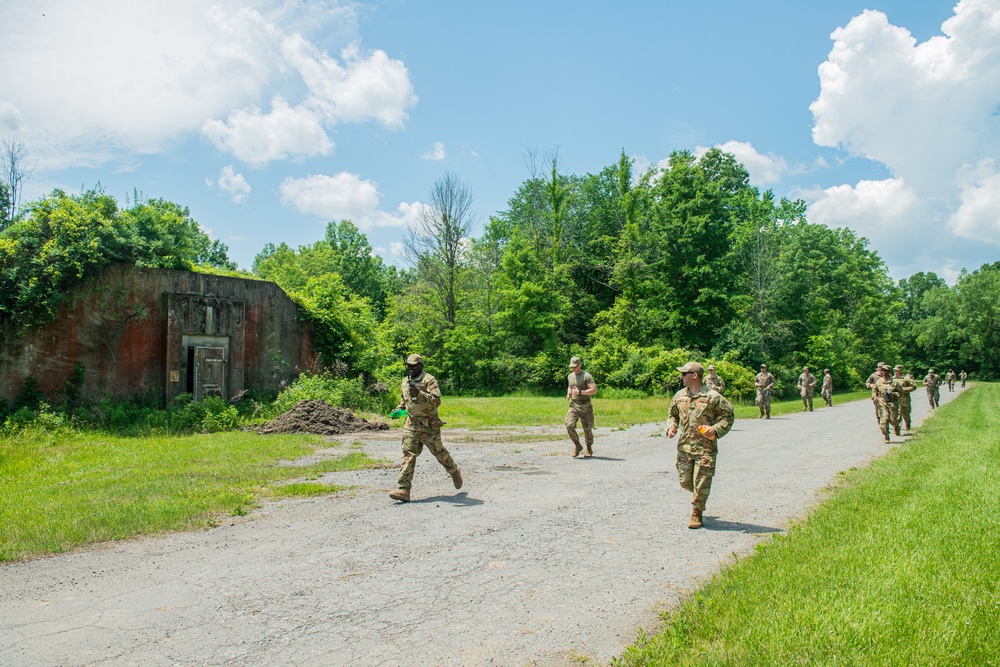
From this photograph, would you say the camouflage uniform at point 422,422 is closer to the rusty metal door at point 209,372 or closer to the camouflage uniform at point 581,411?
the camouflage uniform at point 581,411

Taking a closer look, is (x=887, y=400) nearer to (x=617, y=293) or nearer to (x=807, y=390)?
(x=807, y=390)

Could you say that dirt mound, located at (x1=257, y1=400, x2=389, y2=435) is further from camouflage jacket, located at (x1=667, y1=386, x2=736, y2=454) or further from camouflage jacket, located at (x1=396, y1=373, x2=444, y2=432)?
camouflage jacket, located at (x1=667, y1=386, x2=736, y2=454)

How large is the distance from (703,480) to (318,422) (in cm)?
1354

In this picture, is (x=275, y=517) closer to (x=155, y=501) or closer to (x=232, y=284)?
(x=155, y=501)

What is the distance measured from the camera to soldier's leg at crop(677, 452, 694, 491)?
7594mm

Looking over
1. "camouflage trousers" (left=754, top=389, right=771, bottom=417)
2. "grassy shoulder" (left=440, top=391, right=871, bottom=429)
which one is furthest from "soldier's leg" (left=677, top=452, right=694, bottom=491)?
"camouflage trousers" (left=754, top=389, right=771, bottom=417)

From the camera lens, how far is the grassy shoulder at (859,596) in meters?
3.92

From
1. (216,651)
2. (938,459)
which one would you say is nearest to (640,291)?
(938,459)

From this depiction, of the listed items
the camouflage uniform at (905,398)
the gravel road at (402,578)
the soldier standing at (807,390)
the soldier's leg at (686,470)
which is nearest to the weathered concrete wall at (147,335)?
the gravel road at (402,578)

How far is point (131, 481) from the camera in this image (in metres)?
10.2

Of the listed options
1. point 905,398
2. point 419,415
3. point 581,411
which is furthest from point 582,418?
point 905,398

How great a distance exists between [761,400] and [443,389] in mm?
26098

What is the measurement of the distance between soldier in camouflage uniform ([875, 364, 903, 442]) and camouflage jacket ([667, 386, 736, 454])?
1112 centimetres

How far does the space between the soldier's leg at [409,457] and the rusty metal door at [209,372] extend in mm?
12814
